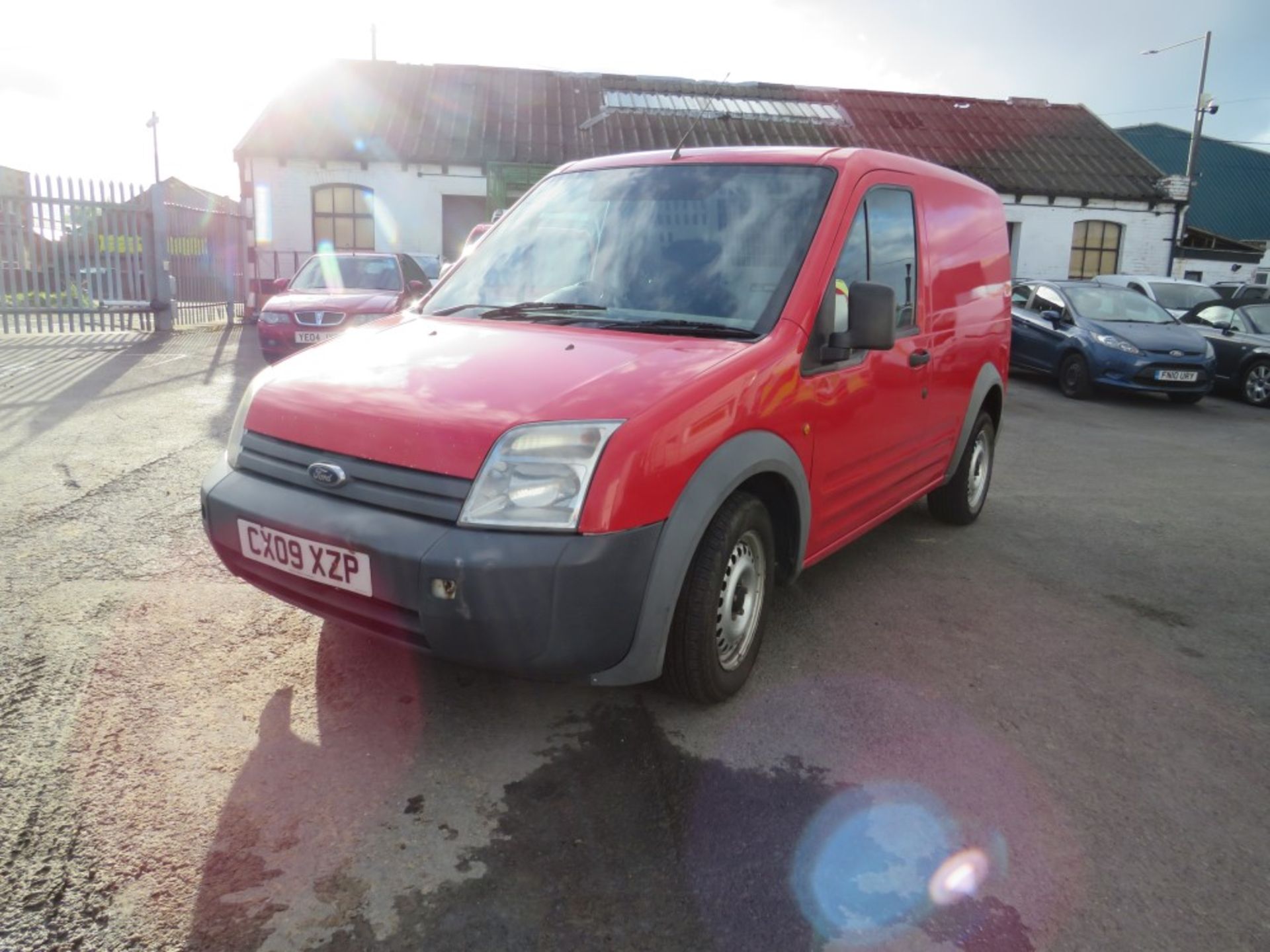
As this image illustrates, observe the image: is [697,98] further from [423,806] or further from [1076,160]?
[423,806]

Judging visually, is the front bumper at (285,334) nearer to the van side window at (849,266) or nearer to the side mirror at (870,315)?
the van side window at (849,266)

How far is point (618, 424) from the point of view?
252 centimetres

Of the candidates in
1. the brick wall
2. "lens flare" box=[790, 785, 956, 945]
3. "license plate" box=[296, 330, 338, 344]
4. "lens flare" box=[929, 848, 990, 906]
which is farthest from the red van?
the brick wall

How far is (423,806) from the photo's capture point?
8.25 ft

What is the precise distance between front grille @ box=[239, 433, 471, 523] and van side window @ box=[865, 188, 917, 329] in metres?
2.04

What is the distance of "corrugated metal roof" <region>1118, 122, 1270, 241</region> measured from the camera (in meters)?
39.4

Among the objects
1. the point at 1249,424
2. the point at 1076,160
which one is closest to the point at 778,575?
the point at 1249,424

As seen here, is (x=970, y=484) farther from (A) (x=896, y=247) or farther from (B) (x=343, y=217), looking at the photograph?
(B) (x=343, y=217)

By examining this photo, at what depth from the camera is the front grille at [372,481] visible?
8.25 feet

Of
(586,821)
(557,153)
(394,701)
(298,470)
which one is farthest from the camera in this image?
(557,153)

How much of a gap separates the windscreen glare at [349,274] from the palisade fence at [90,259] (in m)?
5.12

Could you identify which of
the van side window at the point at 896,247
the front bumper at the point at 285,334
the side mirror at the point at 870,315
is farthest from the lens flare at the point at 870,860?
the front bumper at the point at 285,334

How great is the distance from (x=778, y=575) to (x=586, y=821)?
1.28 m

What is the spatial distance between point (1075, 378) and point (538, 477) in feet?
37.5
